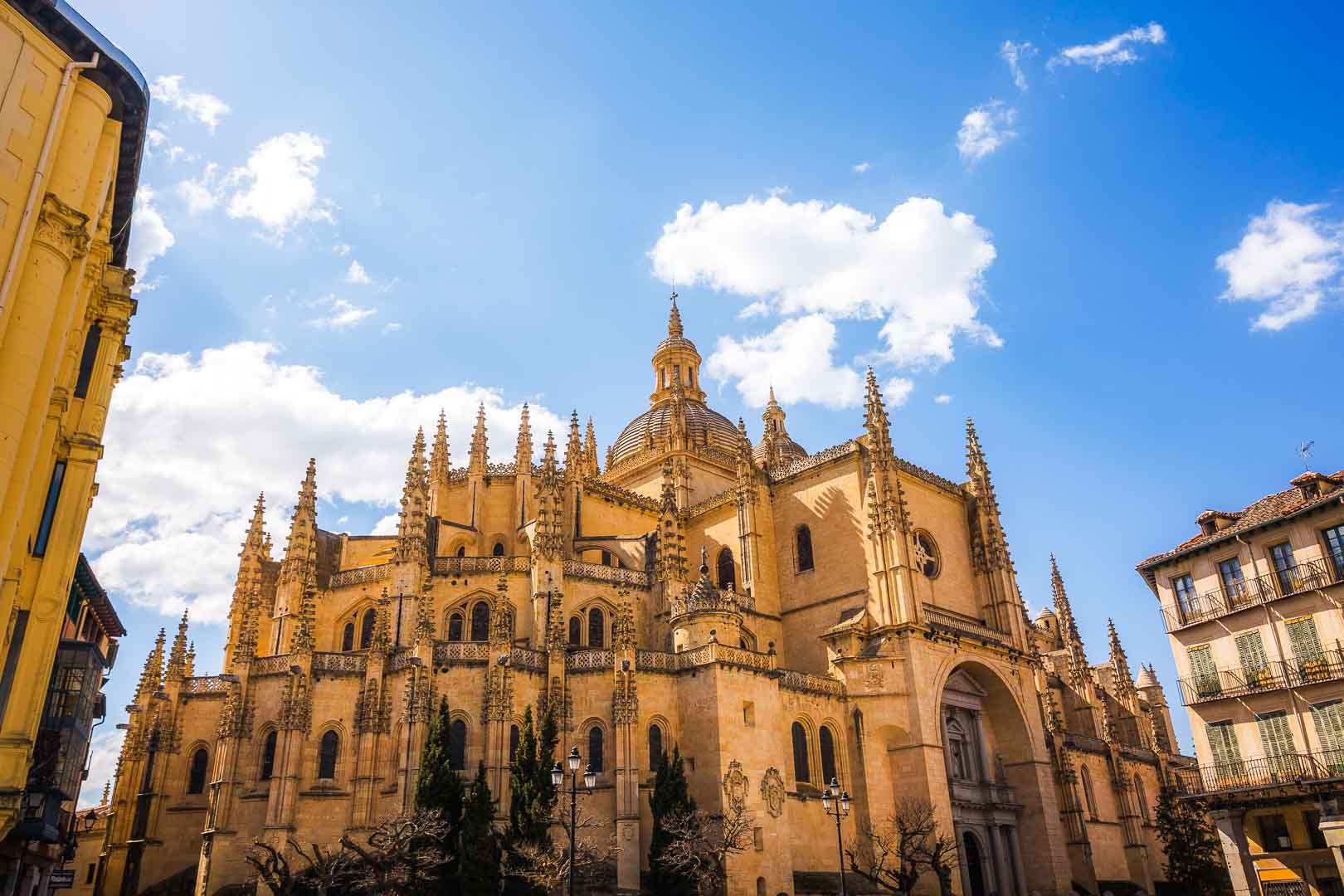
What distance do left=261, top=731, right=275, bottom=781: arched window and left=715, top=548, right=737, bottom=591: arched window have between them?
19121 millimetres

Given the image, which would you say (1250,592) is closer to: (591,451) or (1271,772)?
(1271,772)

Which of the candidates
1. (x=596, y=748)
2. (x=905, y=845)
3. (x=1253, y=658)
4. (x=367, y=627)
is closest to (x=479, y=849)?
(x=596, y=748)

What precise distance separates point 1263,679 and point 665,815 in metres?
17.1

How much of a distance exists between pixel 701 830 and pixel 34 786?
16562mm

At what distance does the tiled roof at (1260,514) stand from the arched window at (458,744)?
73.6 feet

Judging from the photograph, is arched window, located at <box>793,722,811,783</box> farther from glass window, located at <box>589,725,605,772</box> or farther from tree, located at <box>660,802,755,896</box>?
glass window, located at <box>589,725,605,772</box>

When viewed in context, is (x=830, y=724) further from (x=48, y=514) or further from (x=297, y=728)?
(x=48, y=514)

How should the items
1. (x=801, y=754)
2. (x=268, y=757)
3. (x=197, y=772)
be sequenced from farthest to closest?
(x=801, y=754), (x=197, y=772), (x=268, y=757)

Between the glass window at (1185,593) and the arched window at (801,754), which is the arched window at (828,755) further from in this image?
the glass window at (1185,593)

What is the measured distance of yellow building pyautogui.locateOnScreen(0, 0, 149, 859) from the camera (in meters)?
13.8

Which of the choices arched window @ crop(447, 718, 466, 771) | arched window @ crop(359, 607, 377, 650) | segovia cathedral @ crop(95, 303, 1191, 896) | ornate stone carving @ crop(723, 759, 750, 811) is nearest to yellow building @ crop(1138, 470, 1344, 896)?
segovia cathedral @ crop(95, 303, 1191, 896)

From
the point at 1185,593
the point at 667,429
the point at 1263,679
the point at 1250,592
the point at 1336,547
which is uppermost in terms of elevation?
the point at 667,429

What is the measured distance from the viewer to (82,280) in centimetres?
1569

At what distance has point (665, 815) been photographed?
95.6ft
